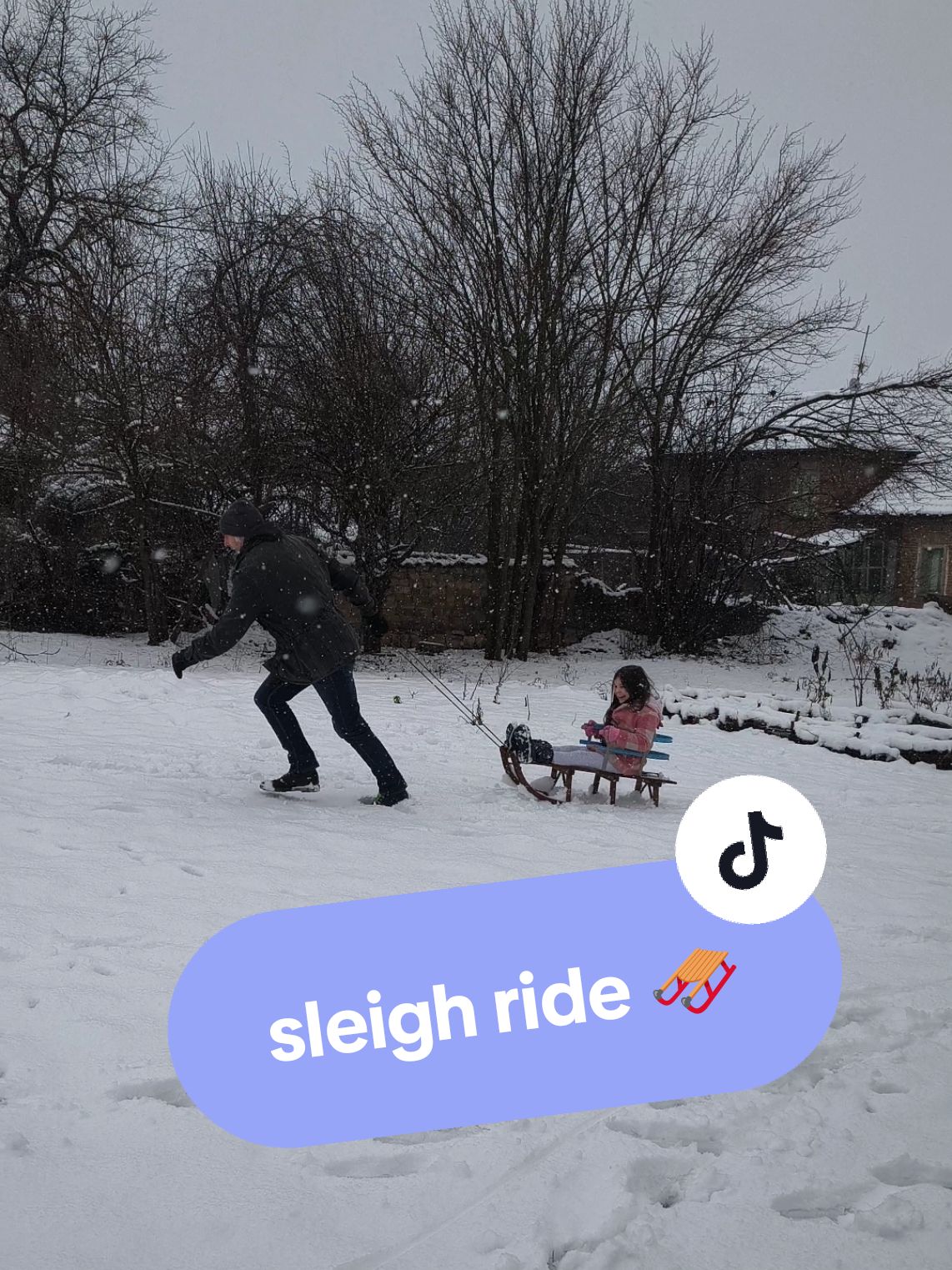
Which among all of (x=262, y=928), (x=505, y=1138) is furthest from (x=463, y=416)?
(x=505, y=1138)

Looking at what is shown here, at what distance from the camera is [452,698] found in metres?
8.31

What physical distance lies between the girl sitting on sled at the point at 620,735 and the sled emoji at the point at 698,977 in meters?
2.84

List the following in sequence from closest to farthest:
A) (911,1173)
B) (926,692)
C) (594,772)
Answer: (911,1173), (594,772), (926,692)

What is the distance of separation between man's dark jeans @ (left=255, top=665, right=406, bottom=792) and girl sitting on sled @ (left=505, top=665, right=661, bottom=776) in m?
0.91

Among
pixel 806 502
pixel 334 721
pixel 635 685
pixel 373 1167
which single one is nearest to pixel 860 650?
pixel 806 502

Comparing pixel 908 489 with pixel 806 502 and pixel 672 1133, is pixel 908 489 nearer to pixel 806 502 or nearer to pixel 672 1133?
pixel 806 502

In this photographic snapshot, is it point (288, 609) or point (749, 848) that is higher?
point (288, 609)

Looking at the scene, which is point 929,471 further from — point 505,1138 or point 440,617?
point 505,1138

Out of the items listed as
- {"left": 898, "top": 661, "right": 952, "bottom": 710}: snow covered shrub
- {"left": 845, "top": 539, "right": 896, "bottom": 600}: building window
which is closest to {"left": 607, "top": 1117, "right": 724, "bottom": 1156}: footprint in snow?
{"left": 898, "top": 661, "right": 952, "bottom": 710}: snow covered shrub

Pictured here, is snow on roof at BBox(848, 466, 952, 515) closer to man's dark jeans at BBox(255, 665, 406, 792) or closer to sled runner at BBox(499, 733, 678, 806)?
sled runner at BBox(499, 733, 678, 806)

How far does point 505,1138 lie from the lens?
7.91ft

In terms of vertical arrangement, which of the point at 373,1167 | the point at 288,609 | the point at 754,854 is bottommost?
the point at 373,1167

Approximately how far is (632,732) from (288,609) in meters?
2.35

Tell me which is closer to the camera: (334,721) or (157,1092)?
(157,1092)
